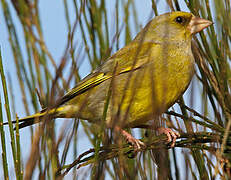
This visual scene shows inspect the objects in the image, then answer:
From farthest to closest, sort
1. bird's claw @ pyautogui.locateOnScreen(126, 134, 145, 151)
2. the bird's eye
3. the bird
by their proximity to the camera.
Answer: the bird's eye < the bird < bird's claw @ pyautogui.locateOnScreen(126, 134, 145, 151)

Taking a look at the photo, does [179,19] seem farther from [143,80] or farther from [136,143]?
[136,143]

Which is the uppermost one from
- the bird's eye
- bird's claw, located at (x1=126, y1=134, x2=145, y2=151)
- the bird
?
the bird's eye

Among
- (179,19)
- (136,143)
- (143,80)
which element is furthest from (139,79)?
(179,19)

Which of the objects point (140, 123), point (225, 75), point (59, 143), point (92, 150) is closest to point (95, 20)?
point (140, 123)

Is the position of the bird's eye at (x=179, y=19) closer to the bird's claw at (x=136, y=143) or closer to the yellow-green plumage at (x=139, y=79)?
the yellow-green plumage at (x=139, y=79)

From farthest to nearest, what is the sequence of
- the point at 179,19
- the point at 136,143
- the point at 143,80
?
the point at 179,19 → the point at 143,80 → the point at 136,143

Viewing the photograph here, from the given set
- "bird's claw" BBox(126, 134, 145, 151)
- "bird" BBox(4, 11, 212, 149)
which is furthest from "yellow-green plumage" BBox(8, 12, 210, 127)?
"bird's claw" BBox(126, 134, 145, 151)

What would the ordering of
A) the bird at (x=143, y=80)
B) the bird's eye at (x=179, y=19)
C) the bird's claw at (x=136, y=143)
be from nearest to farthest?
the bird's claw at (x=136, y=143)
the bird at (x=143, y=80)
the bird's eye at (x=179, y=19)

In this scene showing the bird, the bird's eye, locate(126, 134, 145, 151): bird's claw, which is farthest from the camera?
the bird's eye

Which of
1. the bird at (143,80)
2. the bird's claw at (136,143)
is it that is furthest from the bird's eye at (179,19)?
the bird's claw at (136,143)

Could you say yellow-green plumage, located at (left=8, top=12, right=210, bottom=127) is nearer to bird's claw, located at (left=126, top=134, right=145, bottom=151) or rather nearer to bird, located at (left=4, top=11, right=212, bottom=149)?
bird, located at (left=4, top=11, right=212, bottom=149)

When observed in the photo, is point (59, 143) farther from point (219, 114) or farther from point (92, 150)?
point (219, 114)

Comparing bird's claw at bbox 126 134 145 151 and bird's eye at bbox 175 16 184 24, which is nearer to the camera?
bird's claw at bbox 126 134 145 151

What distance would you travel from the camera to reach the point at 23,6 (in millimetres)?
2414
